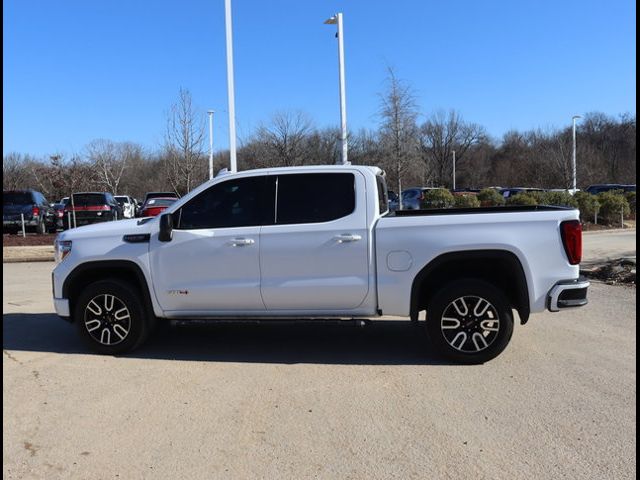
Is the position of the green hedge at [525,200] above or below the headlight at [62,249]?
above

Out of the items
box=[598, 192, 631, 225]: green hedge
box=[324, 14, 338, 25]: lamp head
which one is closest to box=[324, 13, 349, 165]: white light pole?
box=[324, 14, 338, 25]: lamp head

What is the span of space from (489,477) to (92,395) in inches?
130

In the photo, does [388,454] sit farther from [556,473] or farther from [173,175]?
[173,175]

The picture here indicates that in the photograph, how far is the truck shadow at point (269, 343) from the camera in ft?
18.7

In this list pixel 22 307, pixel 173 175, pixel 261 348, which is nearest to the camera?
pixel 261 348

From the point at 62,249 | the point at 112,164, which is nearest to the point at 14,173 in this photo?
the point at 112,164

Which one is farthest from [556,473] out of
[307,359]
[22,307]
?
[22,307]

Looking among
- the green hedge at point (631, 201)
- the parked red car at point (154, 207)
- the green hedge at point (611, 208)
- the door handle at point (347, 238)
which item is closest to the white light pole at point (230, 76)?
the parked red car at point (154, 207)

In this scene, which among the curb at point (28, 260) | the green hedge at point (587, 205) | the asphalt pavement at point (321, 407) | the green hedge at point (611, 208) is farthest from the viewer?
the green hedge at point (611, 208)

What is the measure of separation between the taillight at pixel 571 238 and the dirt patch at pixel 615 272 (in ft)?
17.6

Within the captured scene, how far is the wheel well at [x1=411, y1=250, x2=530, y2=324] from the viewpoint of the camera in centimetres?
521

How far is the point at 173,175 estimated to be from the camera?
25281 millimetres

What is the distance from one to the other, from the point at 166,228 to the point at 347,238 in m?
1.81

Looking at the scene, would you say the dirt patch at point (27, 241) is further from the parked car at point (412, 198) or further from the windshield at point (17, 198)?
the parked car at point (412, 198)
